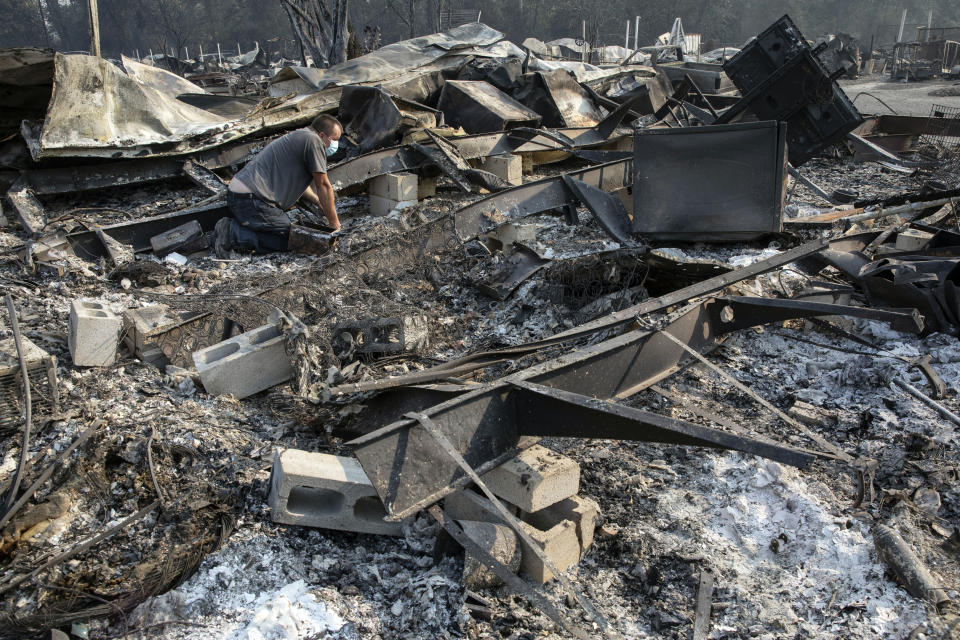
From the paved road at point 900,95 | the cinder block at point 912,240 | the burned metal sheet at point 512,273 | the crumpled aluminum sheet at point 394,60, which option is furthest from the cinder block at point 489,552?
the paved road at point 900,95

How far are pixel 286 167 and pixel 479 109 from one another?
4436 millimetres

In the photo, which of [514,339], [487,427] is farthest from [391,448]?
[514,339]

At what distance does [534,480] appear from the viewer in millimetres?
2574

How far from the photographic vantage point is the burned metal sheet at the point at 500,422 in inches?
92.7

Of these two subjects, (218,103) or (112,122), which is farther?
(218,103)

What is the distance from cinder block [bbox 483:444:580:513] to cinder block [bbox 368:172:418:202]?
5.27 metres

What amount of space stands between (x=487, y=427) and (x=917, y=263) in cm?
387

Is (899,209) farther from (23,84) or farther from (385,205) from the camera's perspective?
(23,84)

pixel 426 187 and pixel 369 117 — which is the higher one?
pixel 369 117

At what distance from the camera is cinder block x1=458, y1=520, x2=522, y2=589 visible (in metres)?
2.44

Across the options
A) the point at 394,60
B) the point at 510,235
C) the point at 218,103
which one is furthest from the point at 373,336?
the point at 394,60

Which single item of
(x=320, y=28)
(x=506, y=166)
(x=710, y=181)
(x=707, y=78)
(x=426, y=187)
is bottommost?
(x=426, y=187)

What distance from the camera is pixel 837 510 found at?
286 cm

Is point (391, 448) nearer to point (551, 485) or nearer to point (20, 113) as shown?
point (551, 485)
